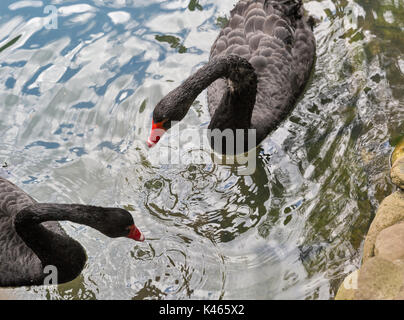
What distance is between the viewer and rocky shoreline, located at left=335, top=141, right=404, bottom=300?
341 cm

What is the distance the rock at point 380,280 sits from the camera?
3.39 m

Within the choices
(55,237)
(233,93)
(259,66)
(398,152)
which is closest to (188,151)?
(233,93)

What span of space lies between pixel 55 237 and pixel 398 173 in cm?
243

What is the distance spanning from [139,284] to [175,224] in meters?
0.59

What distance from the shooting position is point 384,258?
353 centimetres

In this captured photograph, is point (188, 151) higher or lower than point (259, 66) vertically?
lower

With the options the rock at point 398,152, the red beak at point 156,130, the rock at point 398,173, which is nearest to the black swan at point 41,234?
the red beak at point 156,130

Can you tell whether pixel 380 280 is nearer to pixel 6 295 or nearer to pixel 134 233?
pixel 134 233

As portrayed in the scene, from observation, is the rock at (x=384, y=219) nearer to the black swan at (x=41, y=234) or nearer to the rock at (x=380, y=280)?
the rock at (x=380, y=280)

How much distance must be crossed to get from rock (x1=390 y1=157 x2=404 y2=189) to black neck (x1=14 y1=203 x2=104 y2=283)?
6.78 ft

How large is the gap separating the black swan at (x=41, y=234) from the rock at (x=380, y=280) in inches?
58.3
